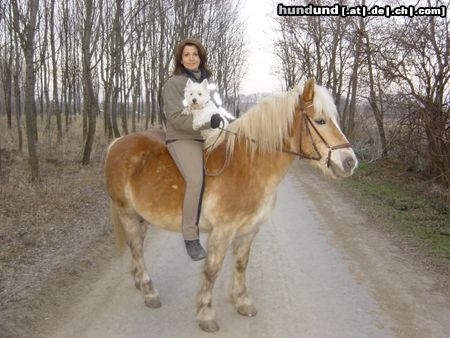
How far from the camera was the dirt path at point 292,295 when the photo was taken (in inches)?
135

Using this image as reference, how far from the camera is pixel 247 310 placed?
3674 mm

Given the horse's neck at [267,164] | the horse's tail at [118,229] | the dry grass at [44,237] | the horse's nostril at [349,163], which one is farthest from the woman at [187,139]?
the dry grass at [44,237]

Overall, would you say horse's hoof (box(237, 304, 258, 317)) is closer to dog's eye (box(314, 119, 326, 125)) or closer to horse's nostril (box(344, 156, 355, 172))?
horse's nostril (box(344, 156, 355, 172))

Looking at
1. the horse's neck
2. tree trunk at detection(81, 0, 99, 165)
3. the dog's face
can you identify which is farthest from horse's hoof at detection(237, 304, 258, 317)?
tree trunk at detection(81, 0, 99, 165)

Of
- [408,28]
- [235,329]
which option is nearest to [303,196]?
[408,28]

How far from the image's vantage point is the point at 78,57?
2319 cm

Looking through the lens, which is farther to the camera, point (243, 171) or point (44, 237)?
point (44, 237)

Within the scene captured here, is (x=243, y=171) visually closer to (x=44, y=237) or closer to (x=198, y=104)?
(x=198, y=104)

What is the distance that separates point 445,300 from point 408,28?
24.4ft

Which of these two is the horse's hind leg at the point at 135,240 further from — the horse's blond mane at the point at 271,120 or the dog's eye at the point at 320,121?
the dog's eye at the point at 320,121

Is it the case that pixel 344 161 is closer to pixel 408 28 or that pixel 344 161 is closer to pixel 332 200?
pixel 332 200

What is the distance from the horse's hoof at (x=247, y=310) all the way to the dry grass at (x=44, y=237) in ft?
5.72

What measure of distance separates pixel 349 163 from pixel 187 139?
1.35 metres

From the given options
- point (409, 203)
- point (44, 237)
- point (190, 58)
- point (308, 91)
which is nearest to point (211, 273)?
point (308, 91)
